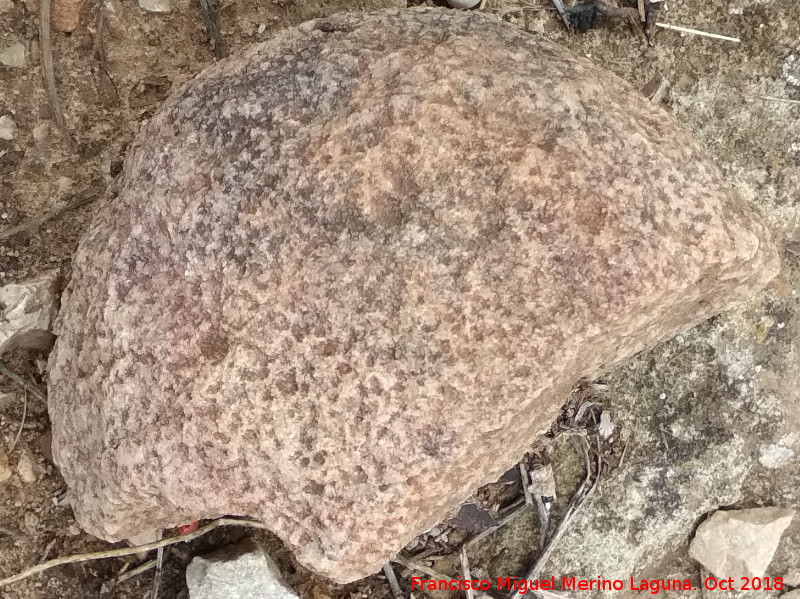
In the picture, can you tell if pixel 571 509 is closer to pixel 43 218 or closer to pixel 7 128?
pixel 43 218

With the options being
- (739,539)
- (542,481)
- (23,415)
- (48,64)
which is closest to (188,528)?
(23,415)

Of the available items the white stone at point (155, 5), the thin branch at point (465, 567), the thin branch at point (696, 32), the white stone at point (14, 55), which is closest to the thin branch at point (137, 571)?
the thin branch at point (465, 567)

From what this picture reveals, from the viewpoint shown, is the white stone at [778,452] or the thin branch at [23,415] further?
the white stone at [778,452]

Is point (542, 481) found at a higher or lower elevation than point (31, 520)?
higher

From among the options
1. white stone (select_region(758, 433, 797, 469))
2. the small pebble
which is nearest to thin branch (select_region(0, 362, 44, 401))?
the small pebble

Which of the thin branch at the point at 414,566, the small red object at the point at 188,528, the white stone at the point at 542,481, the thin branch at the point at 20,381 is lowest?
the thin branch at the point at 414,566

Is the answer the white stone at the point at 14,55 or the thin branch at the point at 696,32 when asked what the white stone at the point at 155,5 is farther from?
the thin branch at the point at 696,32
